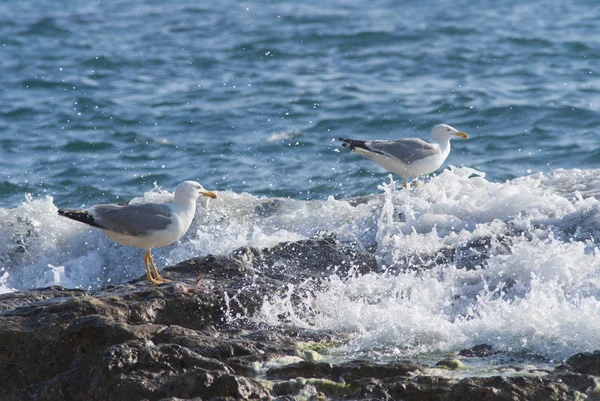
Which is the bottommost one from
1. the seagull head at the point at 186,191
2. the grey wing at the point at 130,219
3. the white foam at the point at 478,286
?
the white foam at the point at 478,286

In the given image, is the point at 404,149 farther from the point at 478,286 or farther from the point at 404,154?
the point at 478,286

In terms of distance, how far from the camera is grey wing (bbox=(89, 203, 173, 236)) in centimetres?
662

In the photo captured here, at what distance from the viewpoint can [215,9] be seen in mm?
21219

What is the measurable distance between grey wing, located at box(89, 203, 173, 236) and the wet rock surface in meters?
0.51

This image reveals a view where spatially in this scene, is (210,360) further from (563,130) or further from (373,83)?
(373,83)

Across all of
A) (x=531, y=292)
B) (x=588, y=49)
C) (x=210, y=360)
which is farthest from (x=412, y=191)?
(x=588, y=49)

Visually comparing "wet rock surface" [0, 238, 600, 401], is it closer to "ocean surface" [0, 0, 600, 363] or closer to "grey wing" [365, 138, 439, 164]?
"ocean surface" [0, 0, 600, 363]

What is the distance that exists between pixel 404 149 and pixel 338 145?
12.0 ft

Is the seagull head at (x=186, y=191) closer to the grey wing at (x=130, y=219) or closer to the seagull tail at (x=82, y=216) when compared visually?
the grey wing at (x=130, y=219)

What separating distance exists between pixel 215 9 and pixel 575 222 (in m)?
14.8

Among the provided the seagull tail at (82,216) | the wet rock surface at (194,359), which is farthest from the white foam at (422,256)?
the seagull tail at (82,216)

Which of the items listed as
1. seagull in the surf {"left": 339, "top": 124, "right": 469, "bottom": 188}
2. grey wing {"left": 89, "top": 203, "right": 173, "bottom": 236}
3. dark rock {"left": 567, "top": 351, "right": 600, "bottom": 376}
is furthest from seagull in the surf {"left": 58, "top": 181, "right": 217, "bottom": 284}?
seagull in the surf {"left": 339, "top": 124, "right": 469, "bottom": 188}

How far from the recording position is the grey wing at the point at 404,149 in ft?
32.5

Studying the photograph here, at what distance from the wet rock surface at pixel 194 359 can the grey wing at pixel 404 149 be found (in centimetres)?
395
